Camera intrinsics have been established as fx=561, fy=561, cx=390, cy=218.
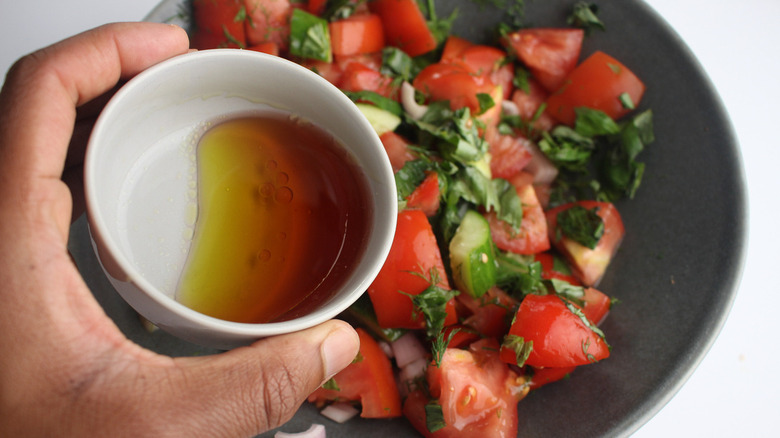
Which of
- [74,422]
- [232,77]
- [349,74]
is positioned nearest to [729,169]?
[349,74]

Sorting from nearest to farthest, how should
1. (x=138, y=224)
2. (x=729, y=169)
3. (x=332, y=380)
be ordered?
(x=138, y=224) < (x=332, y=380) < (x=729, y=169)

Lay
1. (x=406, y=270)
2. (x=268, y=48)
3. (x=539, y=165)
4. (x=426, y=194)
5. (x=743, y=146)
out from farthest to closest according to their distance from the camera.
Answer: (x=743, y=146)
(x=539, y=165)
(x=268, y=48)
(x=426, y=194)
(x=406, y=270)

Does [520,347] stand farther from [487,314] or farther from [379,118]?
[379,118]

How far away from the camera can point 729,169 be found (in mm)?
1577

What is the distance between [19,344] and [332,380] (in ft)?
2.34

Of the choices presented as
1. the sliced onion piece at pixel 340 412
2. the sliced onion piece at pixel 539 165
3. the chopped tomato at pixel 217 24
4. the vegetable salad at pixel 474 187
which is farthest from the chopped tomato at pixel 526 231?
the chopped tomato at pixel 217 24

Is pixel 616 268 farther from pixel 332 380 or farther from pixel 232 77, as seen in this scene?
pixel 232 77

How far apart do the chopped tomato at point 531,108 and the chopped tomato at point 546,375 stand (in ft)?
2.56

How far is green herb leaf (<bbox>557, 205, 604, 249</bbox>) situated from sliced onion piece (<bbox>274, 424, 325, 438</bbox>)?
90 cm

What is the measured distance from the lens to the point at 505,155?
1.73 meters

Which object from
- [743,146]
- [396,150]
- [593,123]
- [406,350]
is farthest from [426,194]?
[743,146]

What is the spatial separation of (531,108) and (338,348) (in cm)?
116

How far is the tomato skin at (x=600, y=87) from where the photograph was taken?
1.72 meters

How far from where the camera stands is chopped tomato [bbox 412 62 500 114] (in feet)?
5.38
